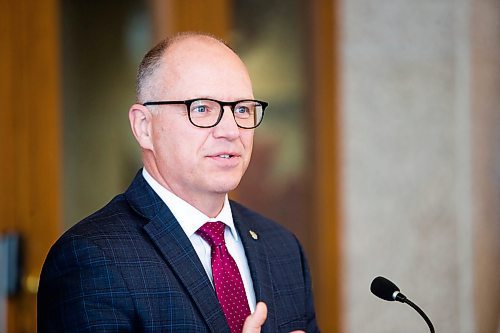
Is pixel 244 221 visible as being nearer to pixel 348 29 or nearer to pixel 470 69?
pixel 348 29

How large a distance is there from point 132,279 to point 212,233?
0.27 m

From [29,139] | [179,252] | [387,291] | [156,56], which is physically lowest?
[387,291]

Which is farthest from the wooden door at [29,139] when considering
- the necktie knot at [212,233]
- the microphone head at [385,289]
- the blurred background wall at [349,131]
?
the microphone head at [385,289]

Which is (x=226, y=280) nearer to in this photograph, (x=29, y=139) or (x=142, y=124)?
(x=142, y=124)

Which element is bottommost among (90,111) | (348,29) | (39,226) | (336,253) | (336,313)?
(336,313)

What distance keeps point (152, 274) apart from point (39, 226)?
1.42 metres

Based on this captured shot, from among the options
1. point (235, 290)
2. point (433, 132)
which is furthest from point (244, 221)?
point (433, 132)

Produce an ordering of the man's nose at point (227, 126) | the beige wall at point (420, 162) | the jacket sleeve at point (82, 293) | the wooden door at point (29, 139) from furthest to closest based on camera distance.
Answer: the beige wall at point (420, 162), the wooden door at point (29, 139), the man's nose at point (227, 126), the jacket sleeve at point (82, 293)

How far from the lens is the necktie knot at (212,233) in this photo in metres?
1.88

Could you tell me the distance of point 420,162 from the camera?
3.72m

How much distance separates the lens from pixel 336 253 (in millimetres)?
3576

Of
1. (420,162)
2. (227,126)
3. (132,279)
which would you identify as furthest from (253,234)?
(420,162)

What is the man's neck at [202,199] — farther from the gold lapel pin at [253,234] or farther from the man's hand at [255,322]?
the man's hand at [255,322]

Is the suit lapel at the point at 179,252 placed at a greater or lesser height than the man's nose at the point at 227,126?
lesser
